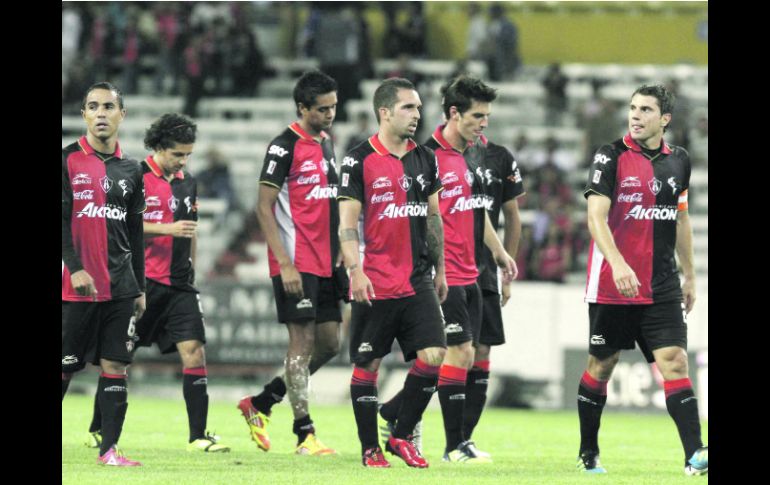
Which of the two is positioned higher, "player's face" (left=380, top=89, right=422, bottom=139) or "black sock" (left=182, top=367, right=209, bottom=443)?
"player's face" (left=380, top=89, right=422, bottom=139)

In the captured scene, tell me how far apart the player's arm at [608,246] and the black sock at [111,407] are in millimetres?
3144

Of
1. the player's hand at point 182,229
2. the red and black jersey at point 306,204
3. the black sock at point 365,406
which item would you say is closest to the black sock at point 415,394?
the black sock at point 365,406

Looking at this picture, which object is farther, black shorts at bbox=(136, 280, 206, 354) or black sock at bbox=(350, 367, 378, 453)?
black shorts at bbox=(136, 280, 206, 354)

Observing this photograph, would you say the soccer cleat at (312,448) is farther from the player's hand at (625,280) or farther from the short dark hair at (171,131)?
the player's hand at (625,280)

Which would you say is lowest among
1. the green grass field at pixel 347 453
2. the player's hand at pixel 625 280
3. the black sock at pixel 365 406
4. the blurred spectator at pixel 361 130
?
the green grass field at pixel 347 453

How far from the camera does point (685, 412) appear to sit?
29.9 feet

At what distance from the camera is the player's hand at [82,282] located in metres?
8.87

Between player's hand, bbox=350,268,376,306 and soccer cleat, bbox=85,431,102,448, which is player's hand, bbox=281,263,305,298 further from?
soccer cleat, bbox=85,431,102,448

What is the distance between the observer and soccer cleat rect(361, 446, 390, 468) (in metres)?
9.41

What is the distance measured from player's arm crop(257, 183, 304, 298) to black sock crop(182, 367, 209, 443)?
993mm

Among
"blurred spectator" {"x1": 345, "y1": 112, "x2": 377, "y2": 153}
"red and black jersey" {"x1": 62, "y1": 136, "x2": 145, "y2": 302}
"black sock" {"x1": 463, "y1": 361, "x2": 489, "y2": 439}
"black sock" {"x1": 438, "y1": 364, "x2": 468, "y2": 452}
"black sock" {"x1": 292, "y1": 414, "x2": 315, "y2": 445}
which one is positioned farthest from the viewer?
"blurred spectator" {"x1": 345, "y1": 112, "x2": 377, "y2": 153}

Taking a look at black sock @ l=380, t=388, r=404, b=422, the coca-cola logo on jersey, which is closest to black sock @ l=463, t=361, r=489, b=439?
black sock @ l=380, t=388, r=404, b=422
